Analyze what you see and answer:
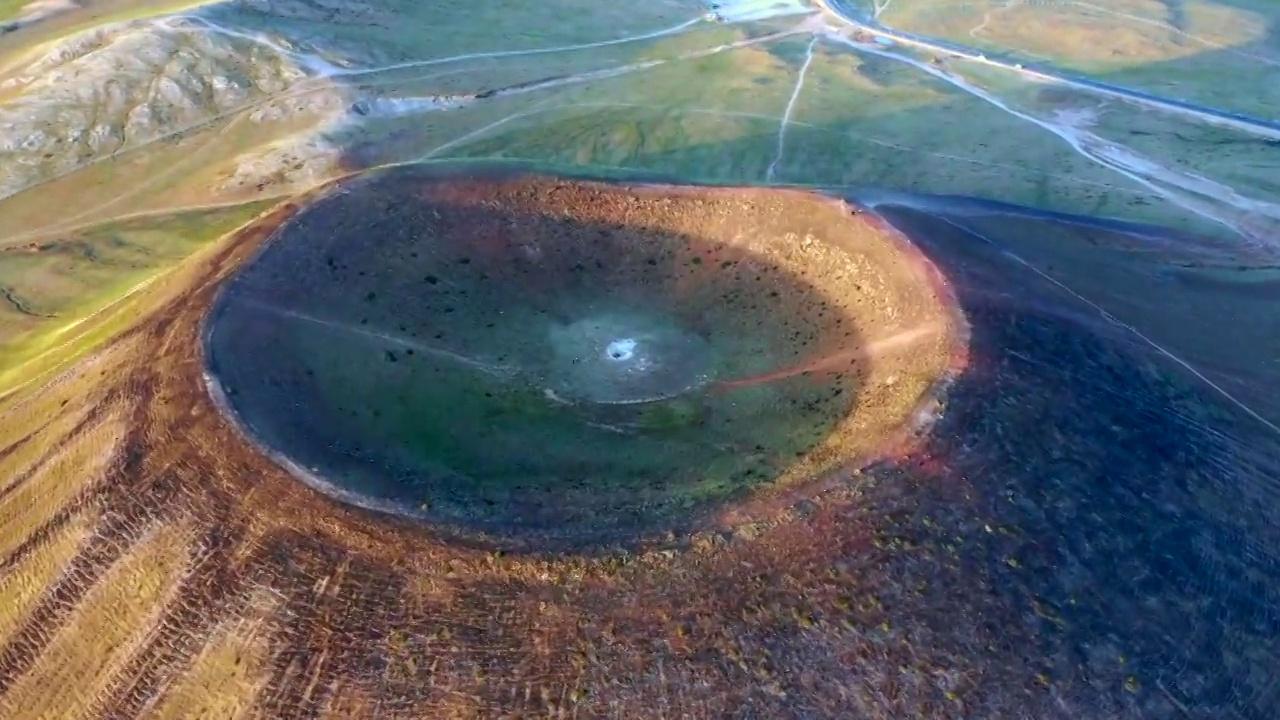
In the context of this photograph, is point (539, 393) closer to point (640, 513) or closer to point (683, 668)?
point (640, 513)

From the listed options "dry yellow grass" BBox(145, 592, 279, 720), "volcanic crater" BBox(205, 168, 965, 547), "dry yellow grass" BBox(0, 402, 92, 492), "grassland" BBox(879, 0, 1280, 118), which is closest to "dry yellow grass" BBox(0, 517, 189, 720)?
"dry yellow grass" BBox(145, 592, 279, 720)

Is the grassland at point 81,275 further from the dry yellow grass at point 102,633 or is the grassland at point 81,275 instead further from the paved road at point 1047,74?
the paved road at point 1047,74

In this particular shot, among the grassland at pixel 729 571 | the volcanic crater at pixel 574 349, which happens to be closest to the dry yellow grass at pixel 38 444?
the grassland at pixel 729 571

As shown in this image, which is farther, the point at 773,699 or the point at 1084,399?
the point at 1084,399

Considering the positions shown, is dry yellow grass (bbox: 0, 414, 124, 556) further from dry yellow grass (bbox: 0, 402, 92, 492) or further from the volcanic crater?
the volcanic crater

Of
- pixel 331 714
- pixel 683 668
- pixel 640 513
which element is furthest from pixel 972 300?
pixel 331 714

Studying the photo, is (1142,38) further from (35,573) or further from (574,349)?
(35,573)
